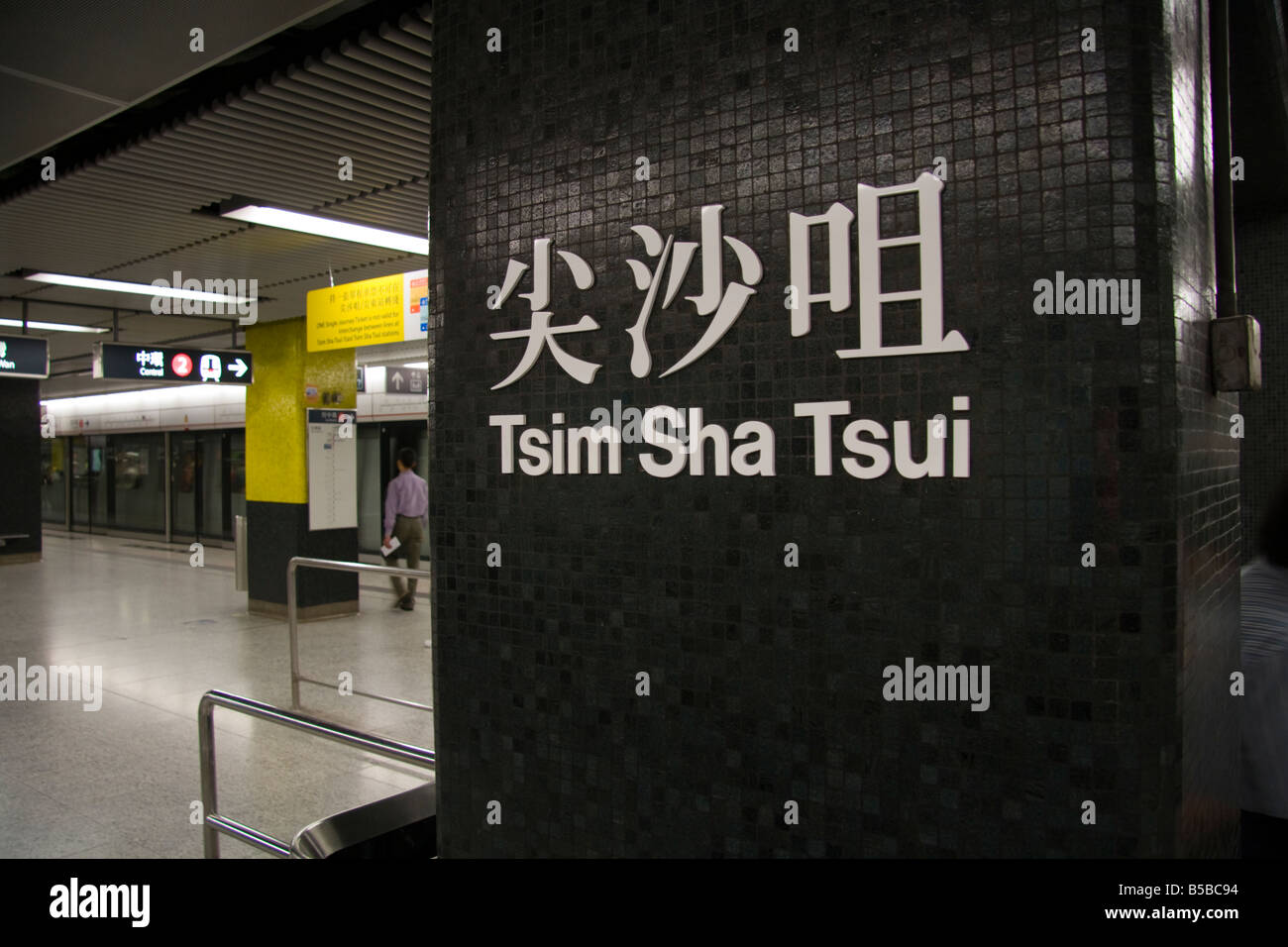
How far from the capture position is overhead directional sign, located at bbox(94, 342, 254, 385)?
26.3 ft

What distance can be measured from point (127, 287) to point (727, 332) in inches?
292

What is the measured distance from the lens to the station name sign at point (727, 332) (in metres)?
1.35

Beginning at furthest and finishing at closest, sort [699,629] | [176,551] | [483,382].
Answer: [176,551]
[483,382]
[699,629]

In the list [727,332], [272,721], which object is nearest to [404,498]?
[272,721]

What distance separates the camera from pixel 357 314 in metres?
6.74

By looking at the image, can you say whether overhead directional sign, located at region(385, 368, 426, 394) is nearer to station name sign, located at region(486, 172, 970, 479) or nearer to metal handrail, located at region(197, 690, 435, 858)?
metal handrail, located at region(197, 690, 435, 858)

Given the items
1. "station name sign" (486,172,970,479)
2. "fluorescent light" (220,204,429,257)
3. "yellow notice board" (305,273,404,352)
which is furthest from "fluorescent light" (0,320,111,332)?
"station name sign" (486,172,970,479)

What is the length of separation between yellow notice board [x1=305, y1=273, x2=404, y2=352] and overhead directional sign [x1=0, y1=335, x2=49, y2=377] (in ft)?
10.5

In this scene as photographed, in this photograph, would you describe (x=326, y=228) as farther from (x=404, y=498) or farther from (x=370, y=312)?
(x=404, y=498)

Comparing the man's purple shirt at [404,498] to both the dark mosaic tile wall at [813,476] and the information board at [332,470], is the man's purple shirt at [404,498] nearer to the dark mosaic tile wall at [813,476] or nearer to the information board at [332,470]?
the information board at [332,470]
